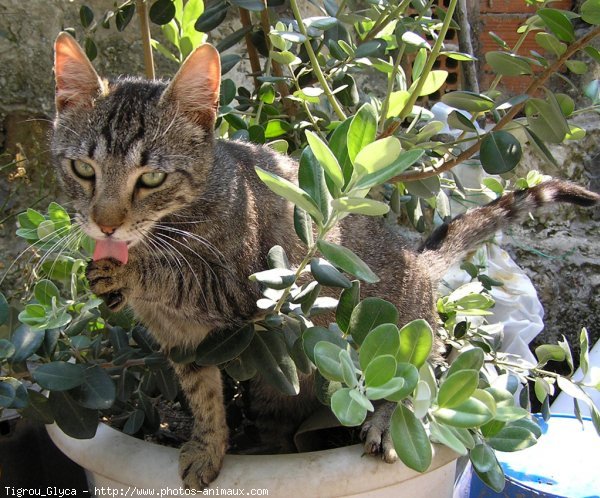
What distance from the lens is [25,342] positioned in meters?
1.10

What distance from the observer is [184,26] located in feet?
4.59

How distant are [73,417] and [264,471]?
33 centimetres

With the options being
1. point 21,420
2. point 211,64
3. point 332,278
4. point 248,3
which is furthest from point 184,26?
point 21,420

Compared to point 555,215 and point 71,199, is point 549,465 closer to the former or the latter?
point 71,199

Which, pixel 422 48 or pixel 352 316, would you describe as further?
pixel 422 48

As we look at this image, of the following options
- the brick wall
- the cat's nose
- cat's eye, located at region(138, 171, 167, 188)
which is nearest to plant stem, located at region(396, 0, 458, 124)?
cat's eye, located at region(138, 171, 167, 188)

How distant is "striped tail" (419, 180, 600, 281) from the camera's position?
1.46 meters

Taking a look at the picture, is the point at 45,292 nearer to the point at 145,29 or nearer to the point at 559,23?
the point at 145,29

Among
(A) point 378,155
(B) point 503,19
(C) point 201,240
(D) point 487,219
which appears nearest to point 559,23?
(D) point 487,219

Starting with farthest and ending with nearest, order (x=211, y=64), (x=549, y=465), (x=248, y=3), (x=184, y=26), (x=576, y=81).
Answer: (x=576, y=81) < (x=549, y=465) < (x=184, y=26) < (x=248, y=3) < (x=211, y=64)

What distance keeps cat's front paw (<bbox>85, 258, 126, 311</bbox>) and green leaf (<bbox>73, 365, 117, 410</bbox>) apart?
13 cm

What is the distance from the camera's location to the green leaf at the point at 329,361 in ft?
2.48

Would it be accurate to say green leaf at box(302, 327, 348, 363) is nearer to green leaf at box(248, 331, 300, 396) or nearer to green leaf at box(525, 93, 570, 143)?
green leaf at box(248, 331, 300, 396)

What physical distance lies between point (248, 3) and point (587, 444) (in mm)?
1310
